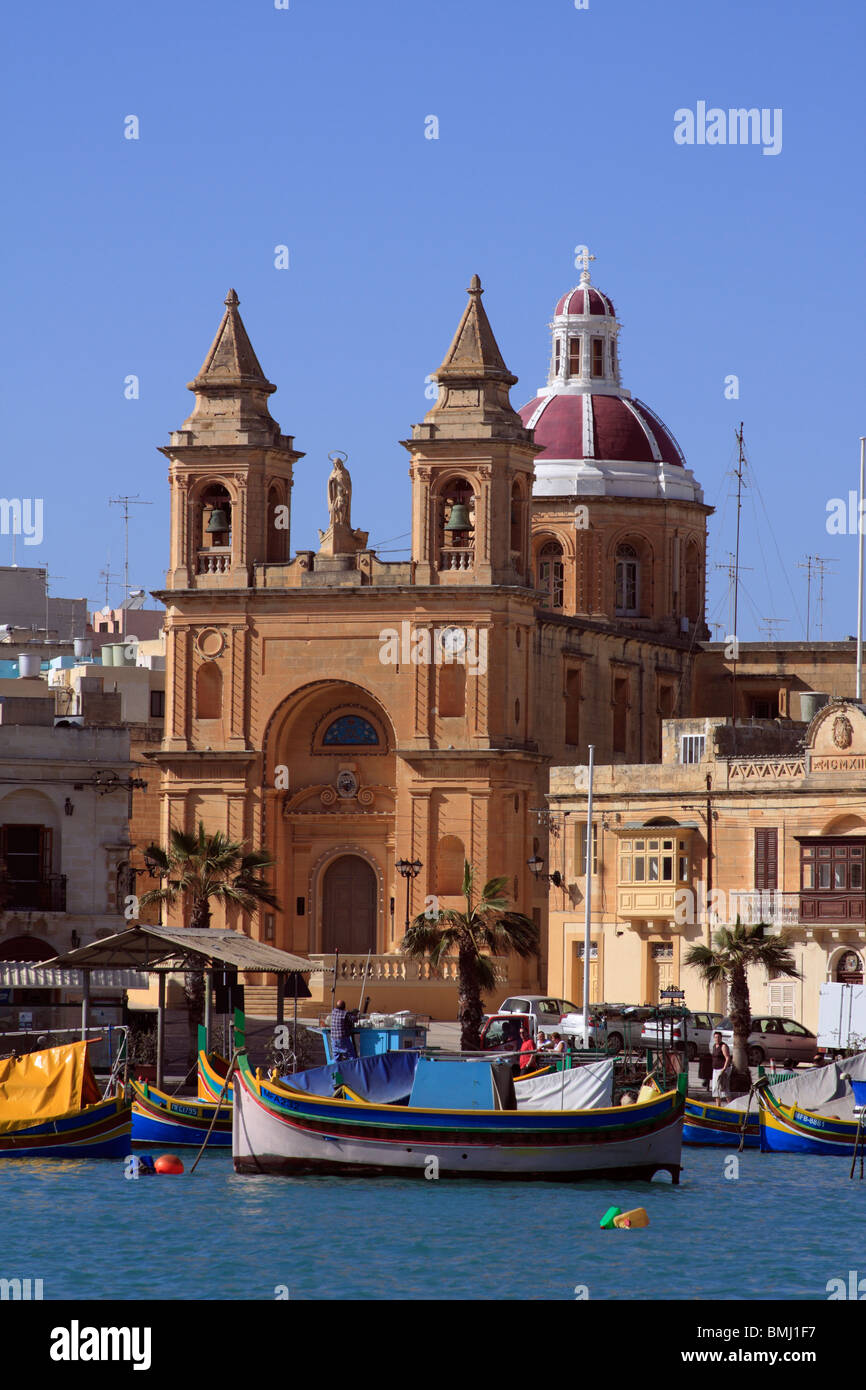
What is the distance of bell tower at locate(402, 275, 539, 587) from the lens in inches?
2970

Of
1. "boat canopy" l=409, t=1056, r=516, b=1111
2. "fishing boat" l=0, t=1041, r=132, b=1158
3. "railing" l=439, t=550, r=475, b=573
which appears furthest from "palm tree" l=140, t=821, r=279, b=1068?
"boat canopy" l=409, t=1056, r=516, b=1111

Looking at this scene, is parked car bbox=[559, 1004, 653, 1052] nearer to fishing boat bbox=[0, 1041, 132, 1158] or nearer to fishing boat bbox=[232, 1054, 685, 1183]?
fishing boat bbox=[232, 1054, 685, 1183]

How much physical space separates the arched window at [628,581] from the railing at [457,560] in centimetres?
1354

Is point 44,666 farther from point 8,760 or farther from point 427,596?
point 8,760

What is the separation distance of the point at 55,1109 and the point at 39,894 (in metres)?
17.2

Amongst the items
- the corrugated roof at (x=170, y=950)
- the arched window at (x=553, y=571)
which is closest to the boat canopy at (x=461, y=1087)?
the corrugated roof at (x=170, y=950)

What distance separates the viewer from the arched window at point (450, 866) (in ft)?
246

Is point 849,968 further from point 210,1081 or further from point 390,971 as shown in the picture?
point 210,1081

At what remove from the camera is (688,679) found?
88.6 metres

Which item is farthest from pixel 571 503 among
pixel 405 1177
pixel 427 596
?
pixel 405 1177

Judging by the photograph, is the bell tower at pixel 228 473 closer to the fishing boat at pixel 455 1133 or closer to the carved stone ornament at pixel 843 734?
the carved stone ornament at pixel 843 734
